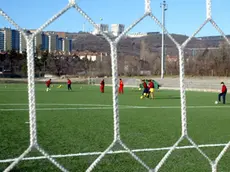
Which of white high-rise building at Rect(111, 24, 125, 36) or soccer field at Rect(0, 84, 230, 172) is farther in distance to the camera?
soccer field at Rect(0, 84, 230, 172)

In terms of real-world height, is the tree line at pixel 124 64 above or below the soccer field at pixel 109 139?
above

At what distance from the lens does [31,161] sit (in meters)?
5.96

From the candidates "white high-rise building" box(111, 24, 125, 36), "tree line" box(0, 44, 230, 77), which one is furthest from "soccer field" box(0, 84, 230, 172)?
"white high-rise building" box(111, 24, 125, 36)

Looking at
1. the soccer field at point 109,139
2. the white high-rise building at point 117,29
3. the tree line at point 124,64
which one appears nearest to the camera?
the white high-rise building at point 117,29

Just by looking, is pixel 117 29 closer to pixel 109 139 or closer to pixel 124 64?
pixel 109 139

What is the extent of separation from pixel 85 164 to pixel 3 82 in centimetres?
4397

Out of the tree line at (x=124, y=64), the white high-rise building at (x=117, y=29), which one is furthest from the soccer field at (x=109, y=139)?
the white high-rise building at (x=117, y=29)

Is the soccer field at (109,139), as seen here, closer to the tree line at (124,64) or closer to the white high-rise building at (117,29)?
the tree line at (124,64)

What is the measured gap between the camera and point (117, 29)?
3400 millimetres

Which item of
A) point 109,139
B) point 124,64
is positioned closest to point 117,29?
point 109,139

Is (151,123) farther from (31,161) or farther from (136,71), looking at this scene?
(136,71)

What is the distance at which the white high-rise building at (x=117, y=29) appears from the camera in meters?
3.29

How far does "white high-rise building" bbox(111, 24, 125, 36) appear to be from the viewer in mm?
3291

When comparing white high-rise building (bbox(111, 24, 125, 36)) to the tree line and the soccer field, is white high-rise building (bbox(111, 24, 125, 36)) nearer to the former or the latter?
the tree line
